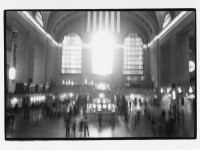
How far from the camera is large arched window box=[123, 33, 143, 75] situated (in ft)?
21.6

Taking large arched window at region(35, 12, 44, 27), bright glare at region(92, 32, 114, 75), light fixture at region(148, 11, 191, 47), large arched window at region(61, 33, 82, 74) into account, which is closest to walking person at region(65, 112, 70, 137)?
large arched window at region(61, 33, 82, 74)

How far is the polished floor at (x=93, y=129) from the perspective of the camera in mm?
5621

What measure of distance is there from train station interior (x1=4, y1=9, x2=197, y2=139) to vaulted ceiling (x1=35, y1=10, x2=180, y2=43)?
0.03 metres

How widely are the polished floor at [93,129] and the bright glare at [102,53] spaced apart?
169 cm

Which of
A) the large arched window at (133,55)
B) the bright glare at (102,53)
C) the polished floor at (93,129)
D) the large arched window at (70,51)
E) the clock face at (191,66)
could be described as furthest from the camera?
the large arched window at (133,55)

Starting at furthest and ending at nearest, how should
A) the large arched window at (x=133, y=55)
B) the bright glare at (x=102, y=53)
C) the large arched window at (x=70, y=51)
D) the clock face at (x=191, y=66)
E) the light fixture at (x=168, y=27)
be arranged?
the large arched window at (x=133, y=55) < the large arched window at (x=70, y=51) < the bright glare at (x=102, y=53) < the light fixture at (x=168, y=27) < the clock face at (x=191, y=66)

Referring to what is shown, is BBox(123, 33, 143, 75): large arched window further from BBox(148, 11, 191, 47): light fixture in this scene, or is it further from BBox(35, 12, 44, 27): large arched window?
BBox(35, 12, 44, 27): large arched window

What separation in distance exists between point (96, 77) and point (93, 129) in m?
1.68

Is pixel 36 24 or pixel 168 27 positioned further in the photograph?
pixel 168 27

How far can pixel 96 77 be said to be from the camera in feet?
21.0

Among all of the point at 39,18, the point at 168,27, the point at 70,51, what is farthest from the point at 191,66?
the point at 39,18

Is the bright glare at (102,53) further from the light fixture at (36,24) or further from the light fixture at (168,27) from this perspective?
the light fixture at (168,27)

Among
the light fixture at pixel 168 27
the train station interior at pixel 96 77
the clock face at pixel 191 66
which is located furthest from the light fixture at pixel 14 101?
the clock face at pixel 191 66

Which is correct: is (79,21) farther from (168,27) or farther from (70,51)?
(168,27)
